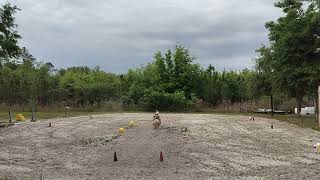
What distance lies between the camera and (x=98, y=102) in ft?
202

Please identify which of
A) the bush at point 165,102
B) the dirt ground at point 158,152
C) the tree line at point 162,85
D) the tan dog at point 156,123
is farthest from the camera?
the bush at point 165,102

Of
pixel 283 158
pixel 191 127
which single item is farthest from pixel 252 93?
pixel 283 158

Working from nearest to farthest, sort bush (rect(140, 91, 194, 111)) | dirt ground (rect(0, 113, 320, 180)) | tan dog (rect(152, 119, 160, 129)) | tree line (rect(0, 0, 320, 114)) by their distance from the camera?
dirt ground (rect(0, 113, 320, 180)), tan dog (rect(152, 119, 160, 129)), tree line (rect(0, 0, 320, 114)), bush (rect(140, 91, 194, 111))

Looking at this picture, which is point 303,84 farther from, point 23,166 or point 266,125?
point 23,166

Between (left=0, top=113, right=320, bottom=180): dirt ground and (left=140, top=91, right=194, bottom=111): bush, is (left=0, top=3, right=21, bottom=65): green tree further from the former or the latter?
(left=140, top=91, right=194, bottom=111): bush

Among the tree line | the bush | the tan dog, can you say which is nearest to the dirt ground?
the tan dog

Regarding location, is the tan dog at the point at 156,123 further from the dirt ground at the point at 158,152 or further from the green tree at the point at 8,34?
the green tree at the point at 8,34

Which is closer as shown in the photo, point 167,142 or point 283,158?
point 283,158

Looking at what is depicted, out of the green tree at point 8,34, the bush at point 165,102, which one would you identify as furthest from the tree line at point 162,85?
the green tree at point 8,34

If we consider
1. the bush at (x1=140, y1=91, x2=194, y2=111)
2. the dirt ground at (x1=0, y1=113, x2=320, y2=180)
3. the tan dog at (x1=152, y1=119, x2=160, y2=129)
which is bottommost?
the dirt ground at (x1=0, y1=113, x2=320, y2=180)

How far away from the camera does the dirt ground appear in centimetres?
1622

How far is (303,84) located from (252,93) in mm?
12689

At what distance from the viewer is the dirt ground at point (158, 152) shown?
16.2m

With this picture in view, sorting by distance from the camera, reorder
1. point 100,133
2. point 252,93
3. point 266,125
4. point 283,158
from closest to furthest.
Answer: point 283,158, point 100,133, point 266,125, point 252,93
